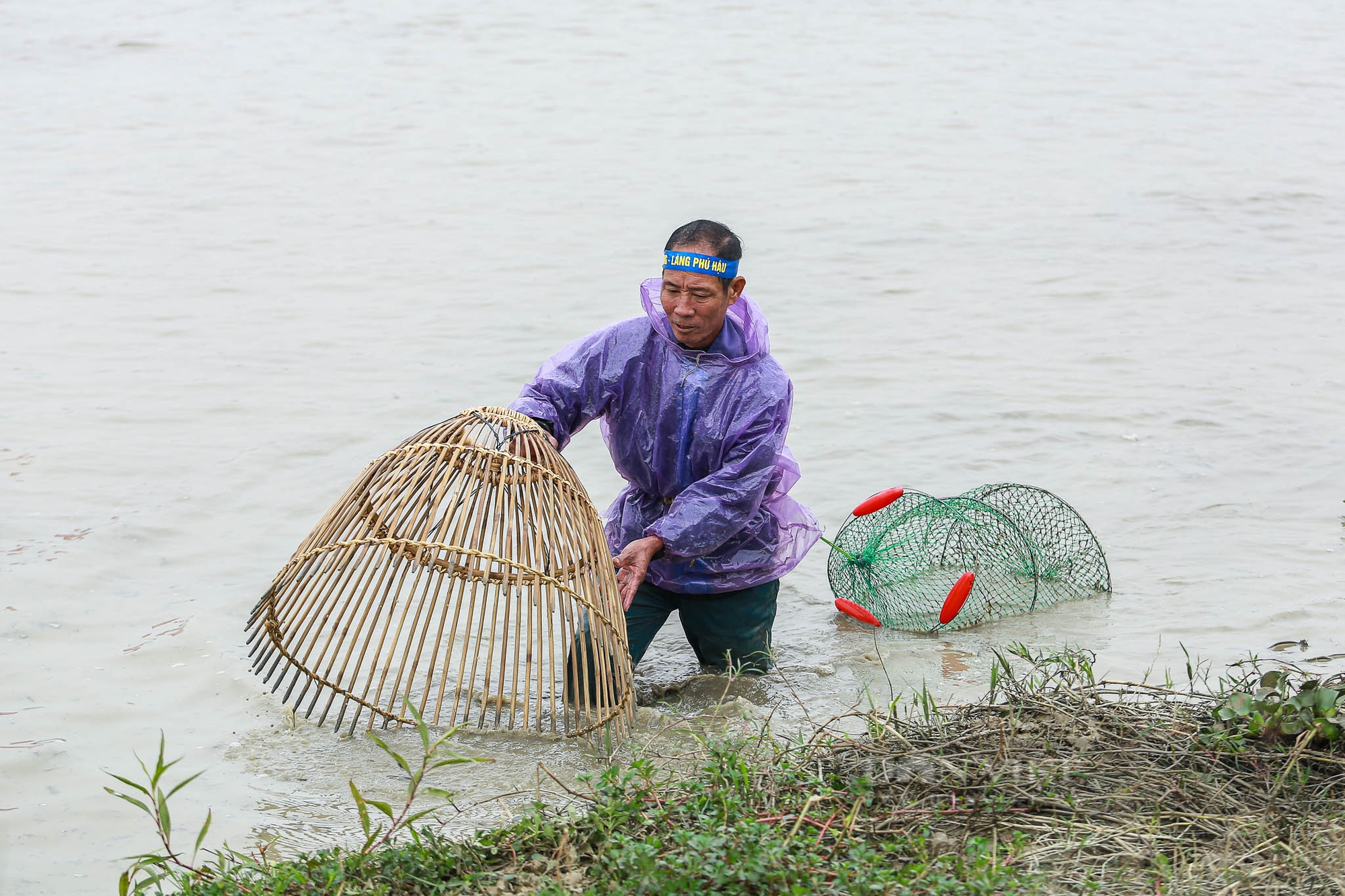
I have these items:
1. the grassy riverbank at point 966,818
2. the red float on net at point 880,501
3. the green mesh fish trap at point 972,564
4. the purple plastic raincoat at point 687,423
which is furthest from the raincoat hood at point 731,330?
the grassy riverbank at point 966,818

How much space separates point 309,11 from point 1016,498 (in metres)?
15.7

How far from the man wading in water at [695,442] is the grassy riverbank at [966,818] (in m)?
0.82

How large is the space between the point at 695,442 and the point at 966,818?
1476mm

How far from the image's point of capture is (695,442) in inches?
154

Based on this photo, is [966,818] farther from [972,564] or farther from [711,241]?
[972,564]

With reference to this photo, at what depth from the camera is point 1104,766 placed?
2.99 meters

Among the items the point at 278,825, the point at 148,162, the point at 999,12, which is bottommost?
the point at 278,825

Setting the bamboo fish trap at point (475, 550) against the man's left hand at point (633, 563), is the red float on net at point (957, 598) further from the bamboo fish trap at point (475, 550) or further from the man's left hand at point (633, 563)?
the bamboo fish trap at point (475, 550)

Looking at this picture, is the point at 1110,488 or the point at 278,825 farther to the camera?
the point at 1110,488

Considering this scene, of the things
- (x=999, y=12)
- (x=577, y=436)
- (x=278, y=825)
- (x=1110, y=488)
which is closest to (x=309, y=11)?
(x=999, y=12)

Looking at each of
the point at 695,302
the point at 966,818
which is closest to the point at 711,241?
the point at 695,302

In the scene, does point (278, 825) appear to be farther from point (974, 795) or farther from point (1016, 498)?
point (1016, 498)

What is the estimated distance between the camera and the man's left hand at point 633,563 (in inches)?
142

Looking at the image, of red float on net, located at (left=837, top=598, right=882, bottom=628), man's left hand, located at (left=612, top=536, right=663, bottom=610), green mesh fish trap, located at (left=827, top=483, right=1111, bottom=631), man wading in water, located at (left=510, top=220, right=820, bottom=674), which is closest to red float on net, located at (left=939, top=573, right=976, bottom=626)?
green mesh fish trap, located at (left=827, top=483, right=1111, bottom=631)
